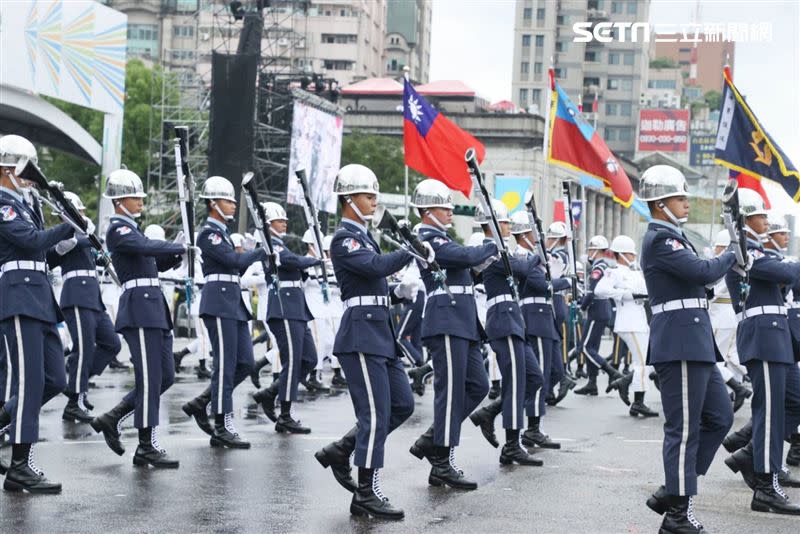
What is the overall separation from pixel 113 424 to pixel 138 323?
77cm

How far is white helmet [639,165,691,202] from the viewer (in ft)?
27.7

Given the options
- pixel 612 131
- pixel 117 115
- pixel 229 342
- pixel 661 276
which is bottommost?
pixel 229 342

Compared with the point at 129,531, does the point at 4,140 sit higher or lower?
higher

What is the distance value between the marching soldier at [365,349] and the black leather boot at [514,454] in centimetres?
212

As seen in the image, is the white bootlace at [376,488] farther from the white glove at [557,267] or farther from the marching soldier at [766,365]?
the white glove at [557,267]

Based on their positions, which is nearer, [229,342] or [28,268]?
[28,268]

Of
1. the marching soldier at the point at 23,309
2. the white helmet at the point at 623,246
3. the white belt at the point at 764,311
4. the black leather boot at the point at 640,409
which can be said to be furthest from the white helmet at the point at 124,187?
the white helmet at the point at 623,246

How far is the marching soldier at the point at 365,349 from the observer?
876 cm

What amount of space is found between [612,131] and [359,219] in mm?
140463

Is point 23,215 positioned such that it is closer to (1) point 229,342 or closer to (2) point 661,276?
(1) point 229,342

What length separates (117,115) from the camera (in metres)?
41.5

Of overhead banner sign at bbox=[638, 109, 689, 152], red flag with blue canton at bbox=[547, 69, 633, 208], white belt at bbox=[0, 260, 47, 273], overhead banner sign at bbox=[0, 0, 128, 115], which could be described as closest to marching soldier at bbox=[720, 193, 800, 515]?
white belt at bbox=[0, 260, 47, 273]

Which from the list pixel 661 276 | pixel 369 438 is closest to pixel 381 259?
pixel 369 438

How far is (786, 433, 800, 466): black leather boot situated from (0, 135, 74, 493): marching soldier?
19.1 ft
